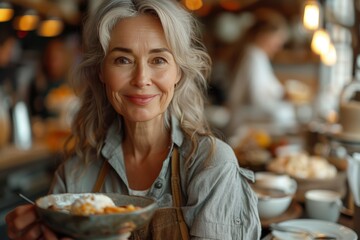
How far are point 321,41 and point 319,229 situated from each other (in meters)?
2.56

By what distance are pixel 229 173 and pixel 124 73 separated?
45 cm

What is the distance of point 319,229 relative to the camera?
1.94 metres

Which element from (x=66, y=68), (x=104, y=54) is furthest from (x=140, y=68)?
(x=66, y=68)

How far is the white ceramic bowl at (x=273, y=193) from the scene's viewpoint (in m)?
2.07

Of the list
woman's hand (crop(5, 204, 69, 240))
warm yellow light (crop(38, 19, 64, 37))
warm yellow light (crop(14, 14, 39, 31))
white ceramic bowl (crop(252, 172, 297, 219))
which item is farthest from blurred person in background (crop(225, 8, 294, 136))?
woman's hand (crop(5, 204, 69, 240))

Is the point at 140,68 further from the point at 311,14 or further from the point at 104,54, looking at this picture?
the point at 311,14

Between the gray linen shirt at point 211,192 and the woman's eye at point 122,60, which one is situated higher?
the woman's eye at point 122,60

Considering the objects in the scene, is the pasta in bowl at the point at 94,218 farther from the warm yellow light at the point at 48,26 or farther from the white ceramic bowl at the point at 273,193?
the warm yellow light at the point at 48,26

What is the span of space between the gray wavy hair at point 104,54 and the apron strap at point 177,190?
7 centimetres

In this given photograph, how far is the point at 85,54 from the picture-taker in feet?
6.32

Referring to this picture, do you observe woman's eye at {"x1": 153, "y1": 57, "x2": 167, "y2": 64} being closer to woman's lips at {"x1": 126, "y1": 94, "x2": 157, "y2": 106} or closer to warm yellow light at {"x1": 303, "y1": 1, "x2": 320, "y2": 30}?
woman's lips at {"x1": 126, "y1": 94, "x2": 157, "y2": 106}

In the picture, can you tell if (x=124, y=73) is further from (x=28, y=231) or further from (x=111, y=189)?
(x=28, y=231)

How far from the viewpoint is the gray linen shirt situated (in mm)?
1620

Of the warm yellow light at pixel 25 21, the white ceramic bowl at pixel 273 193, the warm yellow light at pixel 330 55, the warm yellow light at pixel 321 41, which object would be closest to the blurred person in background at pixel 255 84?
the warm yellow light at pixel 330 55
